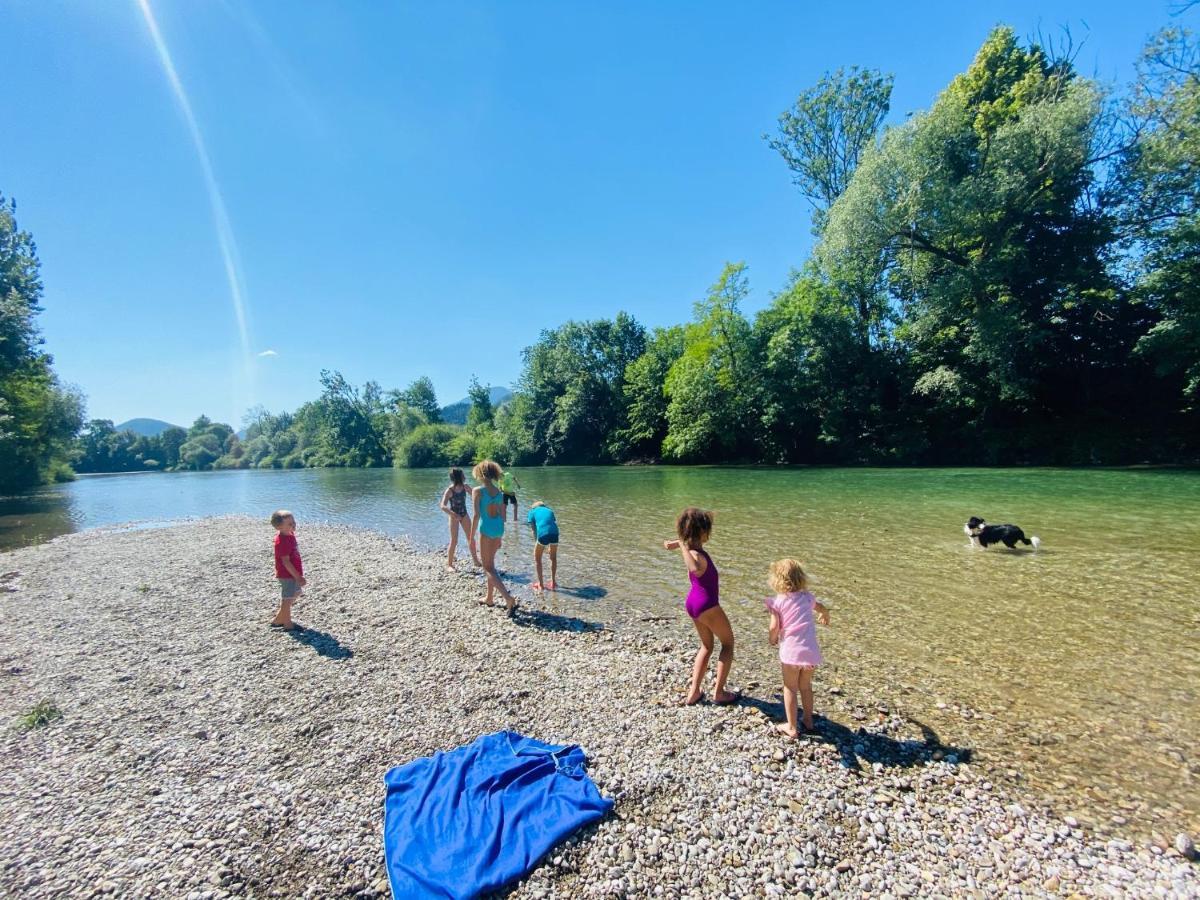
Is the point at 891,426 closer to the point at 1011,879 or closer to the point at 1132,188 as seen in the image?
the point at 1132,188

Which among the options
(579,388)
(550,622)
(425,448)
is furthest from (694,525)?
(425,448)

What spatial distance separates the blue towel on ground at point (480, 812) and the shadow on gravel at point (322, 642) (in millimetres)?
3504

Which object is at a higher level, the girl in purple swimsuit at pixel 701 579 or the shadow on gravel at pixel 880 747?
the girl in purple swimsuit at pixel 701 579

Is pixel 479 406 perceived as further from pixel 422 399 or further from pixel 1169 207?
pixel 1169 207

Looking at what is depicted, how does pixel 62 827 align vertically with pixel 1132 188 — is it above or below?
below

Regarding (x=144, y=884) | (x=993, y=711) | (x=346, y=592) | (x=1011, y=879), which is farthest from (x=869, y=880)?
(x=346, y=592)

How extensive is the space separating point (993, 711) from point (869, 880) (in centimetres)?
327

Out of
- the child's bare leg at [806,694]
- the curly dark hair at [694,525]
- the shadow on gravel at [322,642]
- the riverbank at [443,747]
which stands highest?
the curly dark hair at [694,525]

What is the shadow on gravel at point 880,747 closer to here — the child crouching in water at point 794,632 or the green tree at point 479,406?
the child crouching in water at point 794,632

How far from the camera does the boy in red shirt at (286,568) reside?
781 centimetres

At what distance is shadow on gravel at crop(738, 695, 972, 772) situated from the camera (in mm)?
4395

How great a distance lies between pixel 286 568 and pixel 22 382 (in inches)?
1751

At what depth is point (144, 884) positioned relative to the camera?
128 inches

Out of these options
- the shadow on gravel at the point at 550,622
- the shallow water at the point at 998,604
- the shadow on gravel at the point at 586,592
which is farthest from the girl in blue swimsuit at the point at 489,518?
the shallow water at the point at 998,604
